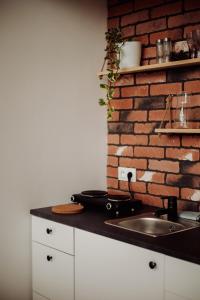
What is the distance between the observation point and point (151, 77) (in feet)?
8.99

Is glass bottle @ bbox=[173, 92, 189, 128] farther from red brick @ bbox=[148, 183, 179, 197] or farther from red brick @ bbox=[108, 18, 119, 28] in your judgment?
red brick @ bbox=[108, 18, 119, 28]

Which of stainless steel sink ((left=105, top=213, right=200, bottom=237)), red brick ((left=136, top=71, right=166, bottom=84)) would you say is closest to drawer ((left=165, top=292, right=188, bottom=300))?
stainless steel sink ((left=105, top=213, right=200, bottom=237))

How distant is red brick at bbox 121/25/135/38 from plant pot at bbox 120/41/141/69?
185 mm

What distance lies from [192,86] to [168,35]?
391mm

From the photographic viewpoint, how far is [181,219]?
94.3 inches

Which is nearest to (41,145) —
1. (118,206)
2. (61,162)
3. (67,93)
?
(61,162)

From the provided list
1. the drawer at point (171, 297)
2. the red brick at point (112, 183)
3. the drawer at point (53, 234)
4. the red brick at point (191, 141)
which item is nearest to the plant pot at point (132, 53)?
the red brick at point (191, 141)

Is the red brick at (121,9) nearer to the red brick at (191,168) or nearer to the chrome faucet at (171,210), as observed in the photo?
the red brick at (191,168)

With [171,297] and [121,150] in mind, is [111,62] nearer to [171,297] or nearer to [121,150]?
[121,150]

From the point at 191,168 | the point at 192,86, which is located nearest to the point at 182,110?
the point at 192,86

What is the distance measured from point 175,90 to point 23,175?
1.11 m

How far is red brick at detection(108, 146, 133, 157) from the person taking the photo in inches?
114

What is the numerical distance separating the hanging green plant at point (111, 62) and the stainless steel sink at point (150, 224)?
2.61 feet

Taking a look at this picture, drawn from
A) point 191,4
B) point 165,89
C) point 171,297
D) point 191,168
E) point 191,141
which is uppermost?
point 191,4
